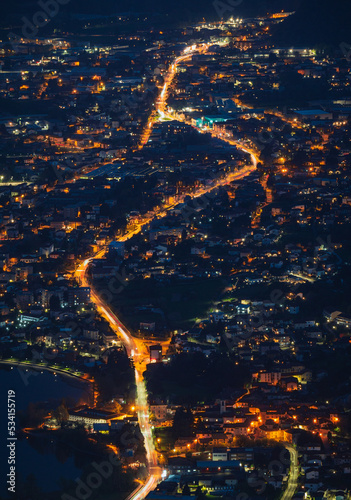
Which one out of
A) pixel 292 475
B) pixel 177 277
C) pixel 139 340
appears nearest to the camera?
pixel 292 475

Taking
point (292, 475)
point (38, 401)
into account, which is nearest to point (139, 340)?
point (38, 401)


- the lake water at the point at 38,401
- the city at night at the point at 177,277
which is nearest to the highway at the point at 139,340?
the city at night at the point at 177,277

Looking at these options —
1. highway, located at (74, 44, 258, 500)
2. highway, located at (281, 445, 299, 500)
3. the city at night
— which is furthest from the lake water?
highway, located at (281, 445, 299, 500)

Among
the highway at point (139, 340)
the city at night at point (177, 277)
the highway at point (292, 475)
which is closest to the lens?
the highway at point (292, 475)

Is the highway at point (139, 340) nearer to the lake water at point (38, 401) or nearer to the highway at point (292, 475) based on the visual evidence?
the lake water at point (38, 401)

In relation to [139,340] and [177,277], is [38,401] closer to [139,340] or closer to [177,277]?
[139,340]

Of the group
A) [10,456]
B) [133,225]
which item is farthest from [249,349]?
[133,225]
